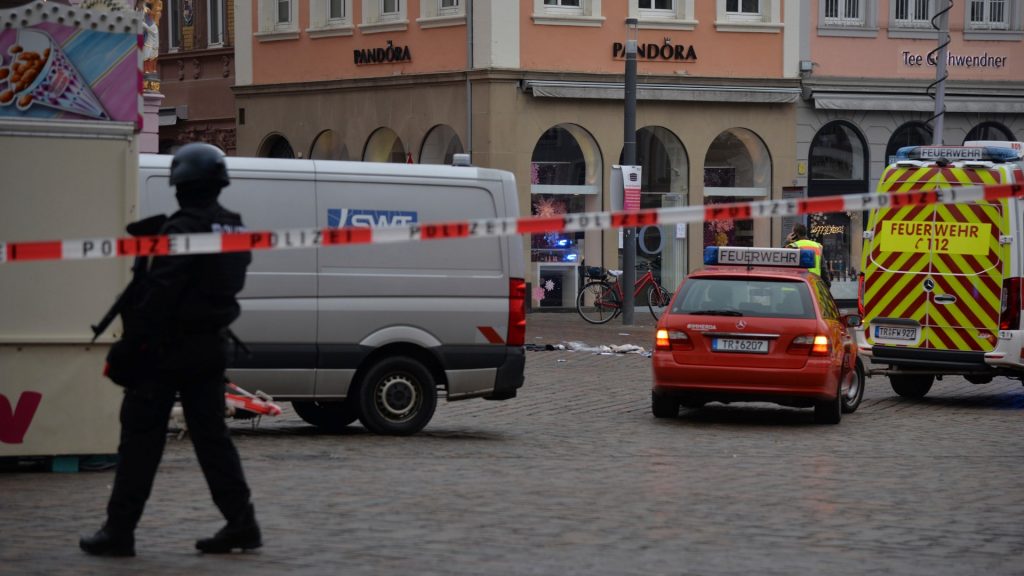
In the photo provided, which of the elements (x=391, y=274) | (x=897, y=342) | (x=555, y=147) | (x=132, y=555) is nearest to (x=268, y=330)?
(x=391, y=274)

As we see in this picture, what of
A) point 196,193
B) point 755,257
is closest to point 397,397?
point 755,257

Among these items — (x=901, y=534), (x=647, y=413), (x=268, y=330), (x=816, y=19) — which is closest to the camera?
(x=901, y=534)

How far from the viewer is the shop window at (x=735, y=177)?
37.9m

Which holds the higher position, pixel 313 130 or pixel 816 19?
pixel 816 19

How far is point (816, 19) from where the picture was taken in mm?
38688

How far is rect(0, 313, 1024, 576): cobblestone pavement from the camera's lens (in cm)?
808

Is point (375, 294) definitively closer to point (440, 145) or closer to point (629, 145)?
point (629, 145)

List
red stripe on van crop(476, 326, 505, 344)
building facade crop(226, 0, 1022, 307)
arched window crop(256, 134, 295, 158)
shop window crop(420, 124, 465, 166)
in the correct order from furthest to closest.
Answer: arched window crop(256, 134, 295, 158) → shop window crop(420, 124, 465, 166) → building facade crop(226, 0, 1022, 307) → red stripe on van crop(476, 326, 505, 344)

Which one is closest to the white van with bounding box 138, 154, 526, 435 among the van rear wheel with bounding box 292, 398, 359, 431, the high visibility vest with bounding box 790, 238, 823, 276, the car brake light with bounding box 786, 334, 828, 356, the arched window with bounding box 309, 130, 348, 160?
the van rear wheel with bounding box 292, 398, 359, 431

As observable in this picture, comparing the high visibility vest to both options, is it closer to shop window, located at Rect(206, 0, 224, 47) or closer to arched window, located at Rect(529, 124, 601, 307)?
arched window, located at Rect(529, 124, 601, 307)

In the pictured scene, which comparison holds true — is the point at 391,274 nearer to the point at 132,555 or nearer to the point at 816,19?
the point at 132,555

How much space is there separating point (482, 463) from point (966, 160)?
879cm

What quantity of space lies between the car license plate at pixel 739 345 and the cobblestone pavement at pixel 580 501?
713mm

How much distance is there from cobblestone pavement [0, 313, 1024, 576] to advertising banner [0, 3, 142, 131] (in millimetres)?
2247
